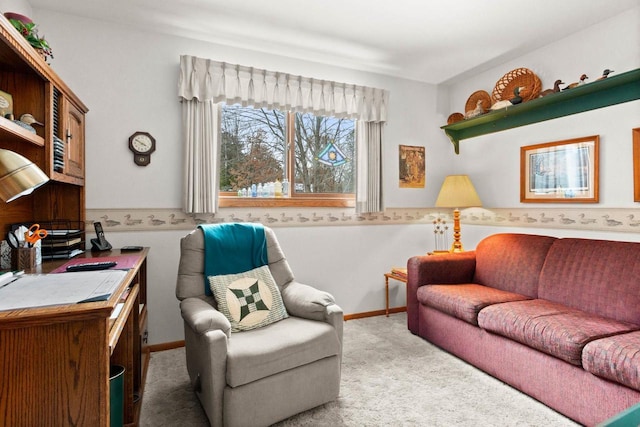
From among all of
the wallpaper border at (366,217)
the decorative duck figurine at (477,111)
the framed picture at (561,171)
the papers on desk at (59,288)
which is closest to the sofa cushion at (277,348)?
the papers on desk at (59,288)

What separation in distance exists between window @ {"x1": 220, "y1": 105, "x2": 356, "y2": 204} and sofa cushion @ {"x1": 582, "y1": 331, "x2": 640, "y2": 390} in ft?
7.49

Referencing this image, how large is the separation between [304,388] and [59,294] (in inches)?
48.6

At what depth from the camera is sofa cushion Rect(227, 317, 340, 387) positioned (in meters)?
1.70

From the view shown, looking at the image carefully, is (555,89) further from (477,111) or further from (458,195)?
(458,195)

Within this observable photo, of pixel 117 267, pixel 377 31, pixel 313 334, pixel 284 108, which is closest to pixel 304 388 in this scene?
pixel 313 334

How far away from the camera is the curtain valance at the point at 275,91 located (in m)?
2.84

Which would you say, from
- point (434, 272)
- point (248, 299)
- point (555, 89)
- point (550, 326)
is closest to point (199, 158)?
point (248, 299)

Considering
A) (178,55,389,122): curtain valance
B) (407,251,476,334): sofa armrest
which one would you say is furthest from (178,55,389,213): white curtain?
(407,251,476,334): sofa armrest

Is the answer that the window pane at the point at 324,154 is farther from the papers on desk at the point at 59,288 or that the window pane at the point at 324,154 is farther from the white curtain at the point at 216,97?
the papers on desk at the point at 59,288

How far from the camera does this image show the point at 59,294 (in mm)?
1207

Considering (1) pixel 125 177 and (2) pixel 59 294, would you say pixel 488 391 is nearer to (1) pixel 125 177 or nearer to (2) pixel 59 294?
(2) pixel 59 294

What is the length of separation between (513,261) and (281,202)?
6.51 feet

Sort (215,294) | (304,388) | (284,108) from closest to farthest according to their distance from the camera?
(304,388), (215,294), (284,108)

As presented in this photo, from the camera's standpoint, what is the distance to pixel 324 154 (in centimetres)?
355
